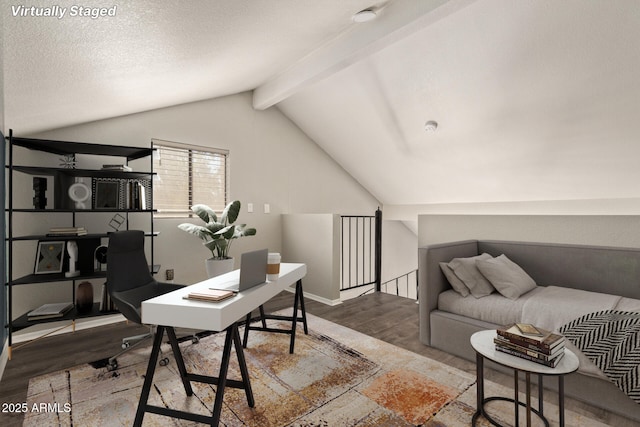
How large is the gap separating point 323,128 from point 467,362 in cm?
379

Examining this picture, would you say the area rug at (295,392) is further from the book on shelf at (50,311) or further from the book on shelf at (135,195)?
the book on shelf at (135,195)

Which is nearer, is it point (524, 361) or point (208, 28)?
point (524, 361)

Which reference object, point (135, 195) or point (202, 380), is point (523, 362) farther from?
point (135, 195)

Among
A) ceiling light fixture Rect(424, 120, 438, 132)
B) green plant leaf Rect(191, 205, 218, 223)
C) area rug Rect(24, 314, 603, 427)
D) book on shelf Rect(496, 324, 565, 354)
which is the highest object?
ceiling light fixture Rect(424, 120, 438, 132)

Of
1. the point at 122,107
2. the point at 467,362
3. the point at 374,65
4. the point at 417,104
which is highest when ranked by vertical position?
the point at 374,65

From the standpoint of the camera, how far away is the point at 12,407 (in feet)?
6.14

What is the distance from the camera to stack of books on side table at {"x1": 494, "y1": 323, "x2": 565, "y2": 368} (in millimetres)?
1453

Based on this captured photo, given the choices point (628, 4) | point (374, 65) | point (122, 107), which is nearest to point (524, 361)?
point (628, 4)

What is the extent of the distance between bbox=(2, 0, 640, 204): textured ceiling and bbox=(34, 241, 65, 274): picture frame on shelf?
106cm

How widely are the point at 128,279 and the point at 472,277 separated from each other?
2890 mm

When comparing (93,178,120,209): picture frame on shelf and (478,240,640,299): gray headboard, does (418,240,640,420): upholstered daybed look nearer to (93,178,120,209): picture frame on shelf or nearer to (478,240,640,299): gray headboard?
(478,240,640,299): gray headboard

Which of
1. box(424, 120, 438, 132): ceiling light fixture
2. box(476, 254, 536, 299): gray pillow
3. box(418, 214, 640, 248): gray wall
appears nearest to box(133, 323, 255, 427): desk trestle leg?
box(476, 254, 536, 299): gray pillow

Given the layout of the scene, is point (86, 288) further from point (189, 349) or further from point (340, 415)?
point (340, 415)

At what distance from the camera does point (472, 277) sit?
2680 millimetres
